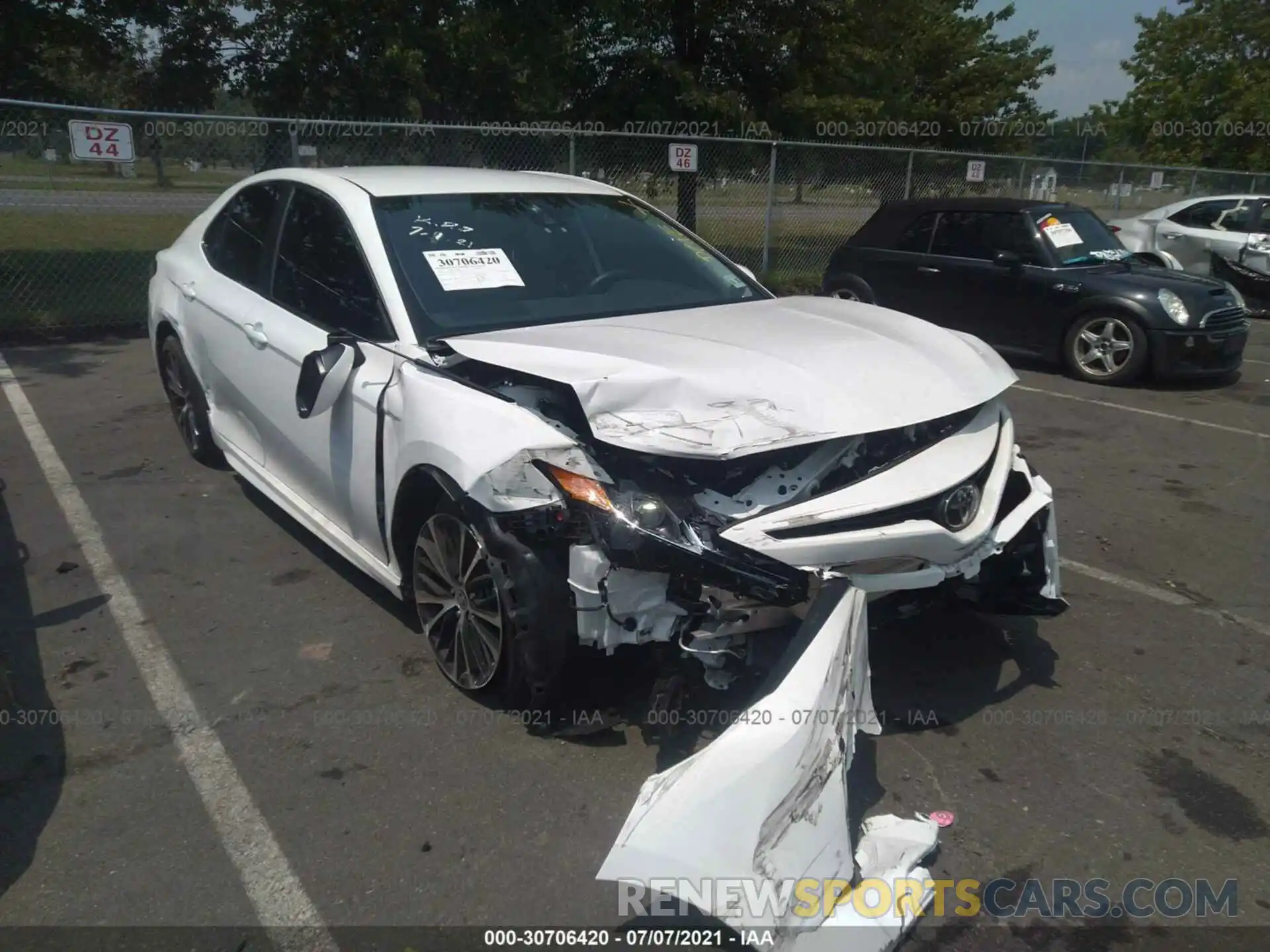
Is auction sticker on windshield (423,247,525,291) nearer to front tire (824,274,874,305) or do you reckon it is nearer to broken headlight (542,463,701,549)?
broken headlight (542,463,701,549)

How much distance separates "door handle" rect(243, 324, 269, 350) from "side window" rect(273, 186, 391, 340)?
0.50 ft

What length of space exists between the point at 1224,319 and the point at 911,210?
3.01 metres

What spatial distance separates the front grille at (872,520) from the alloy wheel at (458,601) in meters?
0.93

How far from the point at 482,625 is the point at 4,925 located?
1.48 meters

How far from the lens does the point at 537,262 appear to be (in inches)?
163

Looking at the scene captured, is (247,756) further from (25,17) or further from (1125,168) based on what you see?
(1125,168)

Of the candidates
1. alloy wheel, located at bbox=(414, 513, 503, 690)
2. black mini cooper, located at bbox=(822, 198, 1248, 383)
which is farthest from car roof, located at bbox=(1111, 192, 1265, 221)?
alloy wheel, located at bbox=(414, 513, 503, 690)

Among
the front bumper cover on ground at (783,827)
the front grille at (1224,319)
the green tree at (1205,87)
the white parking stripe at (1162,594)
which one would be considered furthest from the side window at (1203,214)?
the green tree at (1205,87)

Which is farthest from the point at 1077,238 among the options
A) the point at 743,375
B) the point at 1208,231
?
the point at 743,375

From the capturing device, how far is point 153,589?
A: 14.3 feet

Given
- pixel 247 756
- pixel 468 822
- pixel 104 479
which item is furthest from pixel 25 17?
pixel 468 822

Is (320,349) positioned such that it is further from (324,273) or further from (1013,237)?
(1013,237)

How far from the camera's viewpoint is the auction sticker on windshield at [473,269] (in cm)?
386

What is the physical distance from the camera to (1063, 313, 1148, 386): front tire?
28.2 feet
